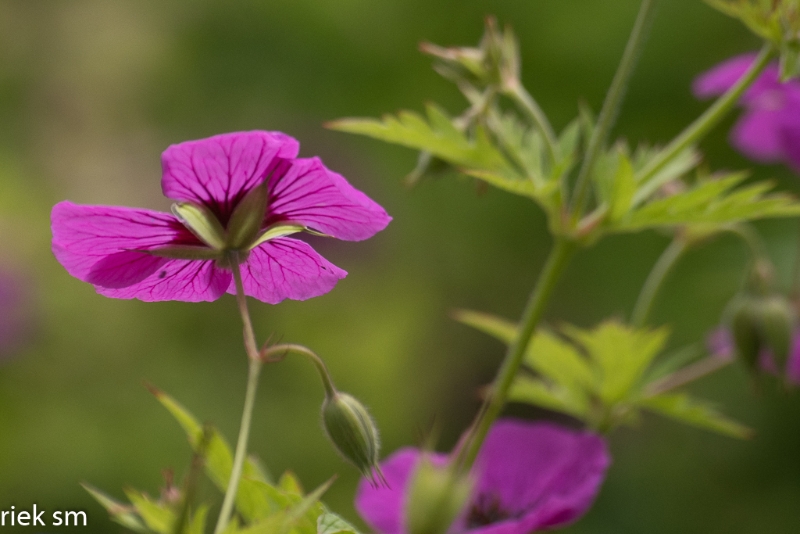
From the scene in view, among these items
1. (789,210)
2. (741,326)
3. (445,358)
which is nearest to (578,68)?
(445,358)

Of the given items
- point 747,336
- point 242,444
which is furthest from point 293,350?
point 747,336

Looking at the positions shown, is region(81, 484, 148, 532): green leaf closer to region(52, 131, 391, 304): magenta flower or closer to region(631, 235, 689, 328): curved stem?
region(52, 131, 391, 304): magenta flower

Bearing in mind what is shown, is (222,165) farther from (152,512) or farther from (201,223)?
(152,512)

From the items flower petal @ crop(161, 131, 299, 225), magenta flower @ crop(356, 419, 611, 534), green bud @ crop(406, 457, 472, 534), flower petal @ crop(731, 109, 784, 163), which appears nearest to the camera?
Answer: green bud @ crop(406, 457, 472, 534)

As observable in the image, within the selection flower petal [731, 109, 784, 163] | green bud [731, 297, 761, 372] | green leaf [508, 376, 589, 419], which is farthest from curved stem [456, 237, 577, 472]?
flower petal [731, 109, 784, 163]

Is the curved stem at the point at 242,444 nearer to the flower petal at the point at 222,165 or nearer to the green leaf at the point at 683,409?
the flower petal at the point at 222,165

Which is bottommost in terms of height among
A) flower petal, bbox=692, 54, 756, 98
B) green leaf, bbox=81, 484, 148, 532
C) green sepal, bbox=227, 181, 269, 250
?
green leaf, bbox=81, 484, 148, 532
